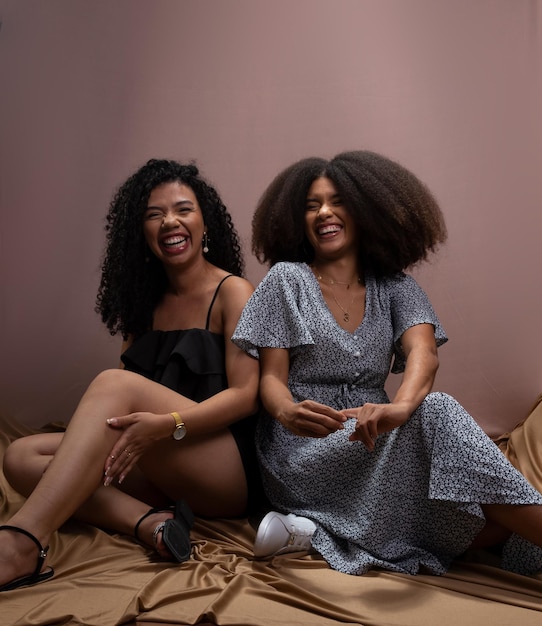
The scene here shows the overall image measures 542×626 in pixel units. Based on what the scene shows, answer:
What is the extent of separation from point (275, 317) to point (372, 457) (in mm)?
474

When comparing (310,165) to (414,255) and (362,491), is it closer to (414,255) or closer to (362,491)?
(414,255)

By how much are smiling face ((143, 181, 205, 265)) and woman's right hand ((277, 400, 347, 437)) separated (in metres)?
0.70

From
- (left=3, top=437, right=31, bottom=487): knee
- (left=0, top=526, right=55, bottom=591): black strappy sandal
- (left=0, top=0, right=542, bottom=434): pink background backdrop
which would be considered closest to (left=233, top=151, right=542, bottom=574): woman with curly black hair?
(left=0, top=526, right=55, bottom=591): black strappy sandal

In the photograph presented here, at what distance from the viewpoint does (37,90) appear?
374 centimetres

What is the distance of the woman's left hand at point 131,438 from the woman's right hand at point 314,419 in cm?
33

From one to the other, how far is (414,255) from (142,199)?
2.66 feet

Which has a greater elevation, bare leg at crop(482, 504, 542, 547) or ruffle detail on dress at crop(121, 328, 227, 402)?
ruffle detail on dress at crop(121, 328, 227, 402)

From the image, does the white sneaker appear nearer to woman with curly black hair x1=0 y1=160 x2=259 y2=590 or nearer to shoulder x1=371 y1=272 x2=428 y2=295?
woman with curly black hair x1=0 y1=160 x2=259 y2=590

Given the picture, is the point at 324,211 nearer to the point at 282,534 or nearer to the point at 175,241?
the point at 175,241

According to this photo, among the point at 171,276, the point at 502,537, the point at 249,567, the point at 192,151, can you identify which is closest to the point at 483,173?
the point at 192,151

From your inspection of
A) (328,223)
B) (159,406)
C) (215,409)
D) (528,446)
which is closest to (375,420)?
(215,409)

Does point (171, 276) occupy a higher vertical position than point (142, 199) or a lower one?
lower

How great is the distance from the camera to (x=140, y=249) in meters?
2.75

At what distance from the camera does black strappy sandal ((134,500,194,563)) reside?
2.15 m
